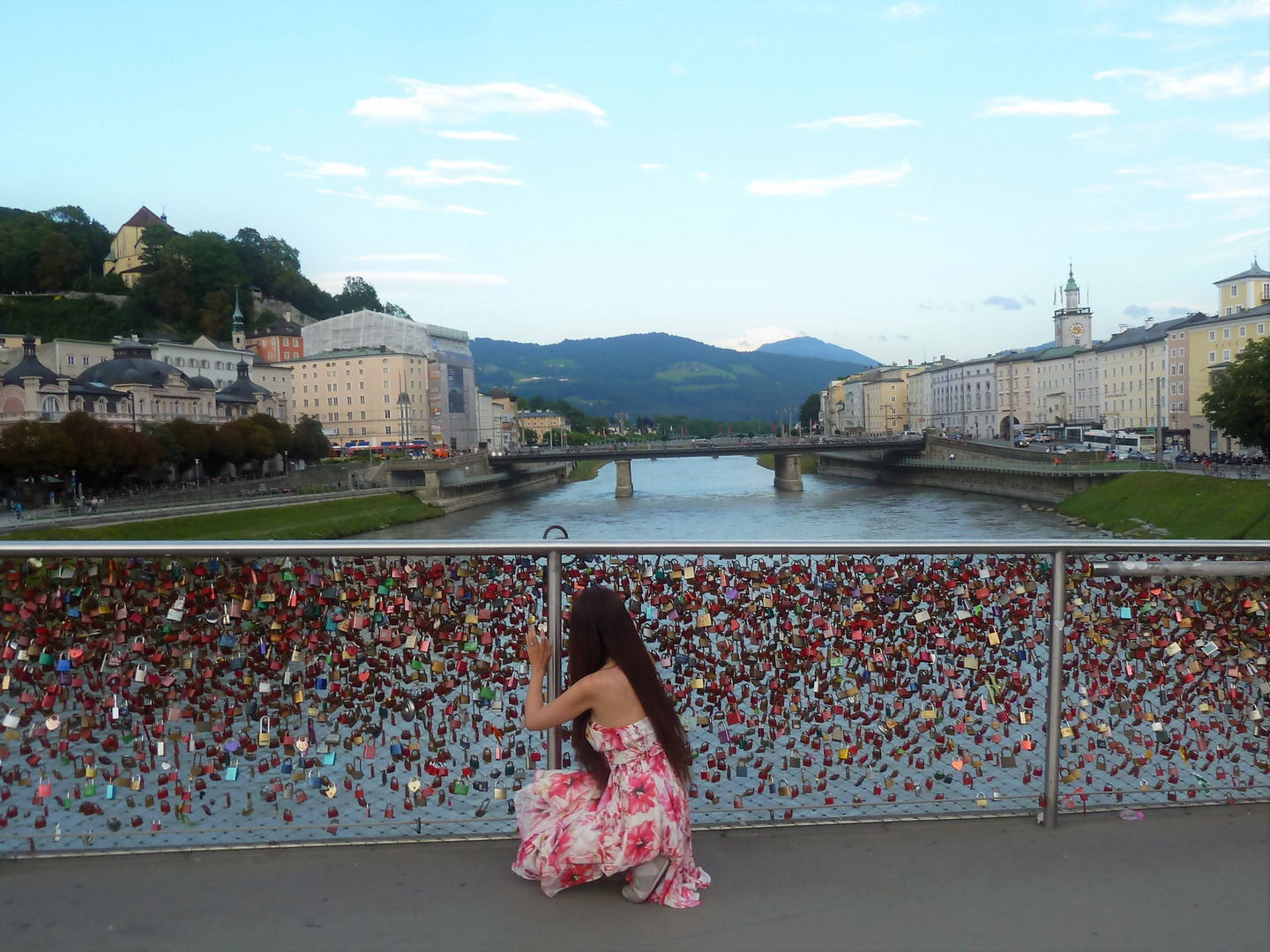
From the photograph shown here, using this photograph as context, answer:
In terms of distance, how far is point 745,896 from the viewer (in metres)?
3.22

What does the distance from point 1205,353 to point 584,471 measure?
61.4 metres

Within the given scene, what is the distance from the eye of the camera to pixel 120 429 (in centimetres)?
4688

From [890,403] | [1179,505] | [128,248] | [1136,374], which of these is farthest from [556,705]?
[890,403]

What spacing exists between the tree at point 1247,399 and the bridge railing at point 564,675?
141ft

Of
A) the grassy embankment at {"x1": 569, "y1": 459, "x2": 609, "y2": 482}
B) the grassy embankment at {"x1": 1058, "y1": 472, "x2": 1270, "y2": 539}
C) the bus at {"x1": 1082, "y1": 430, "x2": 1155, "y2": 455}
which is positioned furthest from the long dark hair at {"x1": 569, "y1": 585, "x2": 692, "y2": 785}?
the grassy embankment at {"x1": 569, "y1": 459, "x2": 609, "y2": 482}

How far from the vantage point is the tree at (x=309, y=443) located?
6575 cm

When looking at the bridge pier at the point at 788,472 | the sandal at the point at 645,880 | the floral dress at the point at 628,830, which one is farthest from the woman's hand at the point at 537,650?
the bridge pier at the point at 788,472

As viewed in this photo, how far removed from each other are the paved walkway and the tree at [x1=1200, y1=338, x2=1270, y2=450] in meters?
43.6

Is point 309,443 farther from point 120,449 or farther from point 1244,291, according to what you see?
point 1244,291

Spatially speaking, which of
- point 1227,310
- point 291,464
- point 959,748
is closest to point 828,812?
point 959,748

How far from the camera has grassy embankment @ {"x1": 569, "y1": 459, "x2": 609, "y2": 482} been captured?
344 ft

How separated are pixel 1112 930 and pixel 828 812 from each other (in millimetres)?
1048

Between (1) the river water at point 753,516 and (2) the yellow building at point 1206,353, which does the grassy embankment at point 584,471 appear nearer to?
(1) the river water at point 753,516

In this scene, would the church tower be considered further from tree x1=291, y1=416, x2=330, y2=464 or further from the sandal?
the sandal
